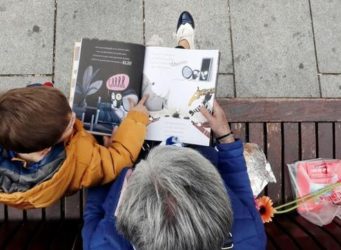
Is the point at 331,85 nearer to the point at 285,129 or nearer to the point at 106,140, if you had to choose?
the point at 285,129

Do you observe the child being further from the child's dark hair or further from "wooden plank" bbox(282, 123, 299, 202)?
"wooden plank" bbox(282, 123, 299, 202)

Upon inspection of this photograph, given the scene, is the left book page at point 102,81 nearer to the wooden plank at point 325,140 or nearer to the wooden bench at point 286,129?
the wooden bench at point 286,129

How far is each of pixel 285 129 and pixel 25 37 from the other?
119 centimetres

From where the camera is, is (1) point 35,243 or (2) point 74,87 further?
(2) point 74,87

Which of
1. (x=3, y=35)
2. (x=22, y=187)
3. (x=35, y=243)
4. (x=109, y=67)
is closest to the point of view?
(x=22, y=187)

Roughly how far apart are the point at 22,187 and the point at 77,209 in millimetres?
524

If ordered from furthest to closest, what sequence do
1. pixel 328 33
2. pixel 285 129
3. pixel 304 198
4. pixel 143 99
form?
pixel 328 33 → pixel 285 129 → pixel 304 198 → pixel 143 99

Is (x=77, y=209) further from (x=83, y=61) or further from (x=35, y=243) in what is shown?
(x=83, y=61)

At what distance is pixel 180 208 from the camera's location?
2.86ft

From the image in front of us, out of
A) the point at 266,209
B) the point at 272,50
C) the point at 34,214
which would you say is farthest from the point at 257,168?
the point at 34,214

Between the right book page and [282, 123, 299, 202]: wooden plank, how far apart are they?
441 millimetres

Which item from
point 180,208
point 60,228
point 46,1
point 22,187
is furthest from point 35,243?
point 46,1

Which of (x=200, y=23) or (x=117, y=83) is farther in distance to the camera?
(x=200, y=23)

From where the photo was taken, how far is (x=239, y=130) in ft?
5.78
